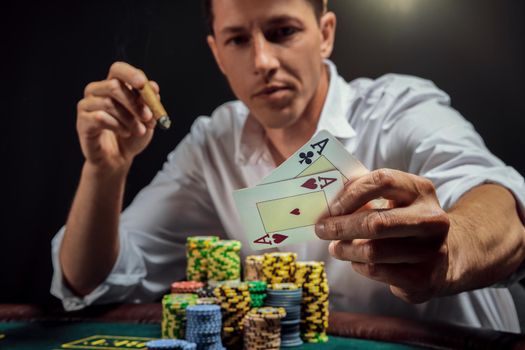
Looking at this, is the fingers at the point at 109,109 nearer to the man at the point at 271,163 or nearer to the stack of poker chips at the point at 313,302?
the man at the point at 271,163

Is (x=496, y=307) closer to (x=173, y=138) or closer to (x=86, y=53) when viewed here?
(x=173, y=138)

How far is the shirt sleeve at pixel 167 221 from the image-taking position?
113 inches

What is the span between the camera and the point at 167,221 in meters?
3.03

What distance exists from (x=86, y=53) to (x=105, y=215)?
5.07 feet

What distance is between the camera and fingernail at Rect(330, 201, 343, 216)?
123 centimetres

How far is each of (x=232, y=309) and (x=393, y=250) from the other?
2.78ft

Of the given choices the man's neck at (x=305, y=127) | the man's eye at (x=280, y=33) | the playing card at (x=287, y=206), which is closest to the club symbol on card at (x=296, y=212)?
the playing card at (x=287, y=206)

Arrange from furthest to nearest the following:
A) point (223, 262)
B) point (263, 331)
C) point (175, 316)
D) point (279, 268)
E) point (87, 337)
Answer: point (223, 262), point (279, 268), point (87, 337), point (175, 316), point (263, 331)

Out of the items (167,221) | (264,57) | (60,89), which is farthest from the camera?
(60,89)

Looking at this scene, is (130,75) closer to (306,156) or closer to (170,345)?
(170,345)

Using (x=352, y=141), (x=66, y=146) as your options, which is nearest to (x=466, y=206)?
(x=352, y=141)

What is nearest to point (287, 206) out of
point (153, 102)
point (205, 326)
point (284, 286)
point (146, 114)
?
point (205, 326)

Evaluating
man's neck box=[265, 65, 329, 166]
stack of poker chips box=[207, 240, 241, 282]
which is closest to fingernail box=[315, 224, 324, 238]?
stack of poker chips box=[207, 240, 241, 282]

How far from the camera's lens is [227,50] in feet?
8.45
